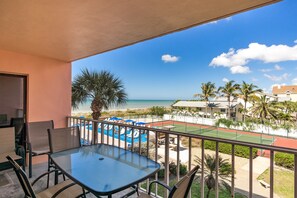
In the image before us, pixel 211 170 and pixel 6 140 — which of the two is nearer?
pixel 6 140

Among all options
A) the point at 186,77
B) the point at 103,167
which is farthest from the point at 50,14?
the point at 186,77

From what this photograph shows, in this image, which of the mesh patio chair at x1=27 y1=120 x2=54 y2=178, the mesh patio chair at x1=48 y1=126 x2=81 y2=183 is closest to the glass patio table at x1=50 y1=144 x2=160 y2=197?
→ the mesh patio chair at x1=48 y1=126 x2=81 y2=183

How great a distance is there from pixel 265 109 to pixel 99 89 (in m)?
29.0

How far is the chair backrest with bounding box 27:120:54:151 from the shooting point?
11.1 ft

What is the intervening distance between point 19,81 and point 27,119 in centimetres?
86

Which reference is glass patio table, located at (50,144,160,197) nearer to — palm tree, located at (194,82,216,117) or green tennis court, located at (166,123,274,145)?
green tennis court, located at (166,123,274,145)

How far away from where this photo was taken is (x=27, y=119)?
389 cm

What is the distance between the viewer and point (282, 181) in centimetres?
830

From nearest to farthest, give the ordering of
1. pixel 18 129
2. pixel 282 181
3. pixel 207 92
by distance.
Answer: pixel 18 129, pixel 282 181, pixel 207 92

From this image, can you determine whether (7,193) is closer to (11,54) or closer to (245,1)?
(11,54)

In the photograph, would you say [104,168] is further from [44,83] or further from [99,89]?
[99,89]

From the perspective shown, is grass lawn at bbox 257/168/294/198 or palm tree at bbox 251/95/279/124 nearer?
grass lawn at bbox 257/168/294/198

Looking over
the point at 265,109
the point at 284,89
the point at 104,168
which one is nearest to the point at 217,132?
the point at 265,109

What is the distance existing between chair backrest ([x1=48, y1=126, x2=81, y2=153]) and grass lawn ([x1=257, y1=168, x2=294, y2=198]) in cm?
731
